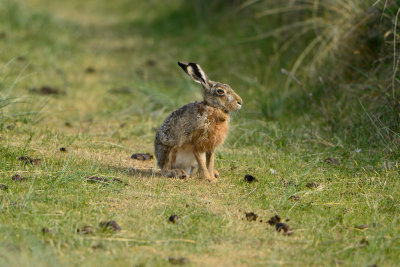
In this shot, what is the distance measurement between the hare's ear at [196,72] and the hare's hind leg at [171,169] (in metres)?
0.72

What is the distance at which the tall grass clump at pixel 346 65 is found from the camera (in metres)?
6.73

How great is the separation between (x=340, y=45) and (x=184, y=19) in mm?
5651

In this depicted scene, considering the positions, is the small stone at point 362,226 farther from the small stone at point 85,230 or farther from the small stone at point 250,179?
the small stone at point 85,230

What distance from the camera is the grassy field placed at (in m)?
4.11

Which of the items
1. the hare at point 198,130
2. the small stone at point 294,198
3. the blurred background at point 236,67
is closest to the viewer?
the small stone at point 294,198

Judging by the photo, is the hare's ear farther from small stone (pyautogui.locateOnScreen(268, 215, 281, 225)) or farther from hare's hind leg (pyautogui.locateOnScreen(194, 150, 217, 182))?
small stone (pyautogui.locateOnScreen(268, 215, 281, 225))

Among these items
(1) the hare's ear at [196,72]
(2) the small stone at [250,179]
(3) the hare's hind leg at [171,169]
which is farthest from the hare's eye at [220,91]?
(2) the small stone at [250,179]

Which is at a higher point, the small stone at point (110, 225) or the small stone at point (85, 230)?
the small stone at point (110, 225)

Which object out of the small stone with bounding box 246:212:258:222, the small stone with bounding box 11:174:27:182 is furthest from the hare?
the small stone with bounding box 11:174:27:182

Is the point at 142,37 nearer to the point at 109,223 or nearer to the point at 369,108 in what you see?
the point at 369,108

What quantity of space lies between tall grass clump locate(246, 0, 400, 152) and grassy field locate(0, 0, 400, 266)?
0.59 feet

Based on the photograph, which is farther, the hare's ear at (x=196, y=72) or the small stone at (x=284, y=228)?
the hare's ear at (x=196, y=72)

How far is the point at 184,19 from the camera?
13.1 meters

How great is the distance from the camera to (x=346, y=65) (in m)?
8.01
